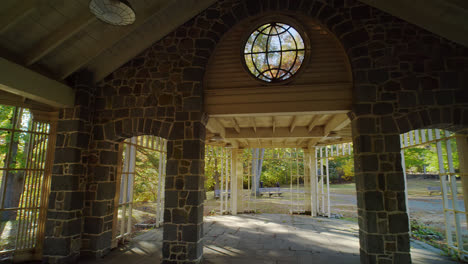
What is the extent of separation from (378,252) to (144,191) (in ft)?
28.6

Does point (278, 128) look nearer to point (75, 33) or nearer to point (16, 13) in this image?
point (75, 33)

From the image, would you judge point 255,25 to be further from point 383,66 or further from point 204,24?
point 383,66

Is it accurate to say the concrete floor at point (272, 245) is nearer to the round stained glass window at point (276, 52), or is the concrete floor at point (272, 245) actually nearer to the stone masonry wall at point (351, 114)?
the stone masonry wall at point (351, 114)

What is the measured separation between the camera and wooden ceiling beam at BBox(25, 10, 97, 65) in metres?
3.90

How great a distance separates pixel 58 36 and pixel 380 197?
239 inches

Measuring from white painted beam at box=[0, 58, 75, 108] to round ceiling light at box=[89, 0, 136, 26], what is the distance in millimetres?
1833

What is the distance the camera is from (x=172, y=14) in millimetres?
4867

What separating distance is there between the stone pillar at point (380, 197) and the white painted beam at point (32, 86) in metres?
5.63

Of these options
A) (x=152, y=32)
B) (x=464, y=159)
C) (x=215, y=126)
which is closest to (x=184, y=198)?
(x=215, y=126)

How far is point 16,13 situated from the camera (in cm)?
343

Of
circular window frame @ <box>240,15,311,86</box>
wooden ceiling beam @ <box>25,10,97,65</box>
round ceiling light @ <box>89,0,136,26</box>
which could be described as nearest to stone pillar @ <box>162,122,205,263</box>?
circular window frame @ <box>240,15,311,86</box>

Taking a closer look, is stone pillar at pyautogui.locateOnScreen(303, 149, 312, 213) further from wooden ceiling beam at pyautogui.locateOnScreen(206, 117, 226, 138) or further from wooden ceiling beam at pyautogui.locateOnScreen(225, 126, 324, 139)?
wooden ceiling beam at pyautogui.locateOnScreen(206, 117, 226, 138)

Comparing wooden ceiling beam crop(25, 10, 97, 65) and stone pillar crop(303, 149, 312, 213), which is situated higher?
wooden ceiling beam crop(25, 10, 97, 65)

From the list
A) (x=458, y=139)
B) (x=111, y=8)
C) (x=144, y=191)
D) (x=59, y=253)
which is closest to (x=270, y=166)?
(x=144, y=191)
